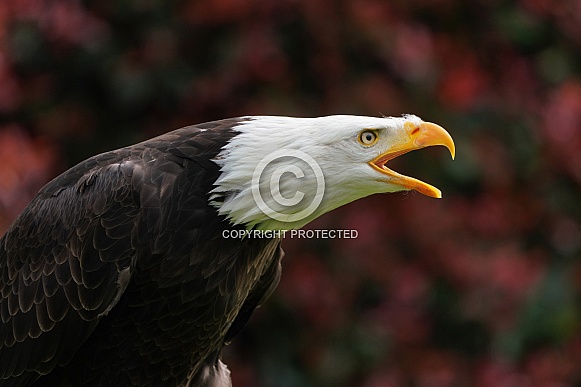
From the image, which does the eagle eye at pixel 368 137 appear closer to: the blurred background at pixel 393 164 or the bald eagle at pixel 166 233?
the bald eagle at pixel 166 233

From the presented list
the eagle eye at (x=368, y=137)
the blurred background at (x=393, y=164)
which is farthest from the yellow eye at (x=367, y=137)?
the blurred background at (x=393, y=164)

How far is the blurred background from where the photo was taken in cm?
575

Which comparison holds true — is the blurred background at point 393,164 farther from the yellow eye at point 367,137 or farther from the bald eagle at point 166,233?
the yellow eye at point 367,137

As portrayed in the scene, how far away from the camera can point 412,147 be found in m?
3.55

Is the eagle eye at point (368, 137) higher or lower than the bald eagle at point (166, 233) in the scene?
higher

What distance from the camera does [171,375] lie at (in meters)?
3.93

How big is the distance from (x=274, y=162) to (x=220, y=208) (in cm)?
24

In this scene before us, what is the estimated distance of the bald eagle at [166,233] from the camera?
352 centimetres

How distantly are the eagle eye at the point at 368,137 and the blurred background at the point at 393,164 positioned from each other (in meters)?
2.08

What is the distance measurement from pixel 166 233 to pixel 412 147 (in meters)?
0.86

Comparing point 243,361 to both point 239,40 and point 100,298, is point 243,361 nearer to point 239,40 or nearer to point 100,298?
point 239,40

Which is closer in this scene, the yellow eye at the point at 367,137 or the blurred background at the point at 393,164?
the yellow eye at the point at 367,137

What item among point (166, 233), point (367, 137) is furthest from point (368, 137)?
point (166, 233)

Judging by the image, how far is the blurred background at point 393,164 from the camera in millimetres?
5754
